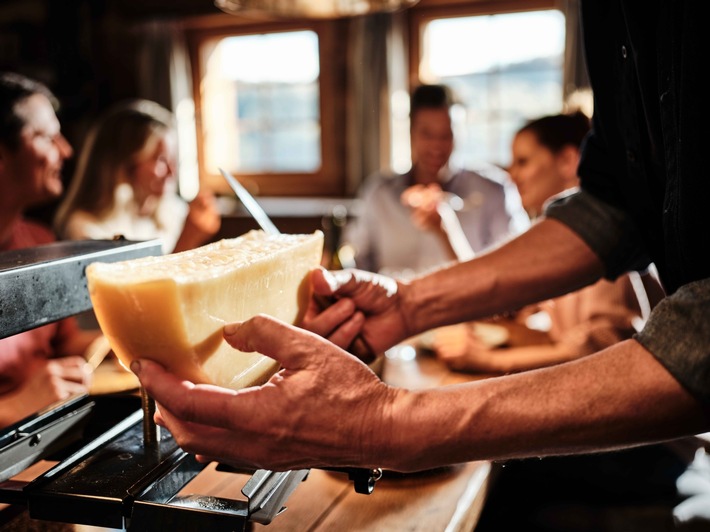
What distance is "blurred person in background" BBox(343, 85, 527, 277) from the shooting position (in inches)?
141

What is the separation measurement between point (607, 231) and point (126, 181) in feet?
8.14

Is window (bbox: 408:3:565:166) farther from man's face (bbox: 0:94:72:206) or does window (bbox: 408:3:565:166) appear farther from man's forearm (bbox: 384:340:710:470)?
man's forearm (bbox: 384:340:710:470)

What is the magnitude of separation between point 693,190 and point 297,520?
0.76 meters

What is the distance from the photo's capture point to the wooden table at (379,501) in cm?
100

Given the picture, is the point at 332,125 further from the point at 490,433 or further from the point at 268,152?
the point at 490,433

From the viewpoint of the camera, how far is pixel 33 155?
7.86 feet

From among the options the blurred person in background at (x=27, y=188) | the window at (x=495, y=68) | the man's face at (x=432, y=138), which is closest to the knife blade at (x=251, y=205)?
the blurred person in background at (x=27, y=188)

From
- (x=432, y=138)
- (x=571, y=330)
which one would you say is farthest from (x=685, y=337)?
(x=432, y=138)

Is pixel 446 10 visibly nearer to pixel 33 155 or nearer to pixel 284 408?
pixel 33 155

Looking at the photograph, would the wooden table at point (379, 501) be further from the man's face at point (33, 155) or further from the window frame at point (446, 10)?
the window frame at point (446, 10)

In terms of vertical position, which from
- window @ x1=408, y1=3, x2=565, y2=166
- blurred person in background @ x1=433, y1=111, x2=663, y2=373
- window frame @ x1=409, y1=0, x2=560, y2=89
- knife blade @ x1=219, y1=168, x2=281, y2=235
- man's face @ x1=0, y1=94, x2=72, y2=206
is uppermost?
window frame @ x1=409, y1=0, x2=560, y2=89

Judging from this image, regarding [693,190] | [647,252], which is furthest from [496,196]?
[693,190]

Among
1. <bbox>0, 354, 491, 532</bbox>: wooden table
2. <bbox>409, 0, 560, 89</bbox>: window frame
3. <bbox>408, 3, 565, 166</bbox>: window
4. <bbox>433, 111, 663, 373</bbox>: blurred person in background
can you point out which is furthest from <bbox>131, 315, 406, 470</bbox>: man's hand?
<bbox>409, 0, 560, 89</bbox>: window frame

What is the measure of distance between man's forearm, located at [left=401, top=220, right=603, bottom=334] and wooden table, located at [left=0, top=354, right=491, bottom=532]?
322mm
